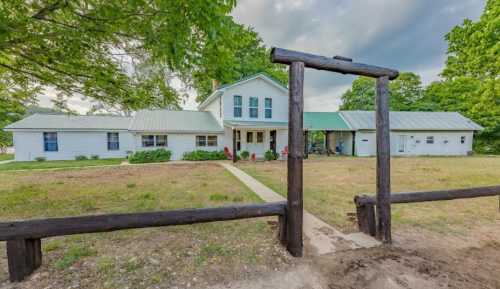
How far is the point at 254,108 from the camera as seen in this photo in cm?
1652

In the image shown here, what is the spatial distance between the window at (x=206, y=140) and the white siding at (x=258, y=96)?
2.11 meters

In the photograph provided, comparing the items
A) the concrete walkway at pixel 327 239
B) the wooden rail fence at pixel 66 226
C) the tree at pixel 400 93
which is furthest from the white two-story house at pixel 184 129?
the tree at pixel 400 93

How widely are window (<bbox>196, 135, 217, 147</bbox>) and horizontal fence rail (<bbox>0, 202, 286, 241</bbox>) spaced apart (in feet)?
46.0

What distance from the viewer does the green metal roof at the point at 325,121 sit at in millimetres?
19289

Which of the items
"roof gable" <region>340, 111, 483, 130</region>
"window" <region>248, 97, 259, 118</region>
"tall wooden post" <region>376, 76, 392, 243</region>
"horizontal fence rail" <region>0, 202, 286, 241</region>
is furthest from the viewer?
"roof gable" <region>340, 111, 483, 130</region>

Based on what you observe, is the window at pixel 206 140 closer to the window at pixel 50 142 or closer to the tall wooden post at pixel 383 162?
the window at pixel 50 142

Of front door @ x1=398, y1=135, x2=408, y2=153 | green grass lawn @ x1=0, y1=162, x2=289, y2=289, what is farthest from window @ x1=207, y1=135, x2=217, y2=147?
front door @ x1=398, y1=135, x2=408, y2=153

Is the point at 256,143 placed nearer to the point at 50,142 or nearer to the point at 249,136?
the point at 249,136

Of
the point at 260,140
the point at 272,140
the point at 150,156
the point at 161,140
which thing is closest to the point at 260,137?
the point at 260,140

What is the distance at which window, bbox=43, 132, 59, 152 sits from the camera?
16234mm

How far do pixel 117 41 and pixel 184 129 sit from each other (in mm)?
12140

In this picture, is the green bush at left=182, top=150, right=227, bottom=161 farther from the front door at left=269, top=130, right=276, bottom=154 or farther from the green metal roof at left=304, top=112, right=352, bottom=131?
the green metal roof at left=304, top=112, right=352, bottom=131

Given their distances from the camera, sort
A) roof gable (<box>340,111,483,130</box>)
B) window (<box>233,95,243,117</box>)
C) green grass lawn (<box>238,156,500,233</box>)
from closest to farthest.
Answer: green grass lawn (<box>238,156,500,233</box>), window (<box>233,95,243,117</box>), roof gable (<box>340,111,483,130</box>)

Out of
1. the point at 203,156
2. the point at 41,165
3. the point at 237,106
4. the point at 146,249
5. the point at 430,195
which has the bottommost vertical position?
the point at 146,249
